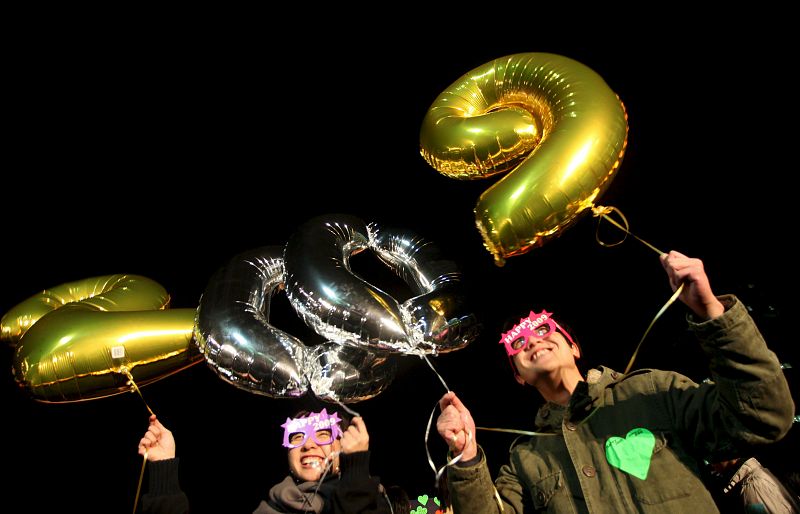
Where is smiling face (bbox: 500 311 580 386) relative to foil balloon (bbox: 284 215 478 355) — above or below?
below

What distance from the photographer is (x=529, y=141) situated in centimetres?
152

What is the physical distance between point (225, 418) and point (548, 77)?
7.21ft

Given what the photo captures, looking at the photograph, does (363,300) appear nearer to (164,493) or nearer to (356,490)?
(356,490)

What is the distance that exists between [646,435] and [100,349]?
1.66 m

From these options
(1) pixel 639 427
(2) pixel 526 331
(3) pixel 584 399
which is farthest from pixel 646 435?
(2) pixel 526 331

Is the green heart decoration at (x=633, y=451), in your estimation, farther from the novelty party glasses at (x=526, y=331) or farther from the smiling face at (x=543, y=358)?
the novelty party glasses at (x=526, y=331)

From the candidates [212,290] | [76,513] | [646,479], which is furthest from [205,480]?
[646,479]

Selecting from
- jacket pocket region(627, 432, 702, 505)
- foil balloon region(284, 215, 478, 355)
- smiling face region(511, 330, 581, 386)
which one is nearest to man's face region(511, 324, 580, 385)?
smiling face region(511, 330, 581, 386)

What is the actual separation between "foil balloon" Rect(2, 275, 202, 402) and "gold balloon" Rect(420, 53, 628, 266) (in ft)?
3.72

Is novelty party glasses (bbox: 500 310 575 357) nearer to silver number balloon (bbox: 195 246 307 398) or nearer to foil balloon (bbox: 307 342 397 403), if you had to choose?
foil balloon (bbox: 307 342 397 403)

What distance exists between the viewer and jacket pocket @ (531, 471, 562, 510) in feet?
4.10

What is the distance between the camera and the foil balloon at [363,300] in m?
1.39

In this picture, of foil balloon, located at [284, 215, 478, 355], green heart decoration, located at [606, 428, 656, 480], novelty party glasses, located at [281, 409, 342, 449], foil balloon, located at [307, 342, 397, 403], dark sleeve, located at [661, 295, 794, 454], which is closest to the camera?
dark sleeve, located at [661, 295, 794, 454]

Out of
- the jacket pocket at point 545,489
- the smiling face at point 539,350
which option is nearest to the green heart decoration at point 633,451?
the jacket pocket at point 545,489
